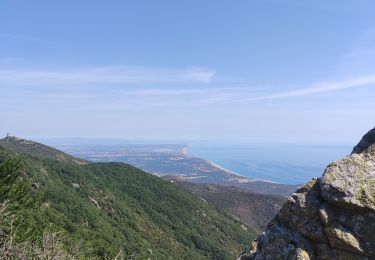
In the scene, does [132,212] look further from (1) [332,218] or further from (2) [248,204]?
(1) [332,218]

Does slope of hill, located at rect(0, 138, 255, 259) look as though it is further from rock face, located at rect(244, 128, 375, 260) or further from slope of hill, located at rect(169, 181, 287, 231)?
rock face, located at rect(244, 128, 375, 260)

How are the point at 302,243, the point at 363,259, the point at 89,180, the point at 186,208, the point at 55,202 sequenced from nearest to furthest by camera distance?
1. the point at 363,259
2. the point at 302,243
3. the point at 55,202
4. the point at 89,180
5. the point at 186,208

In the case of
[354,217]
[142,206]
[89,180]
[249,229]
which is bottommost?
[249,229]

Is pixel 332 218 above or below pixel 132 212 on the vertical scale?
above

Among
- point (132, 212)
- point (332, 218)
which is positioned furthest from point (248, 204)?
point (332, 218)

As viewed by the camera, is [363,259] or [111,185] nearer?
[363,259]

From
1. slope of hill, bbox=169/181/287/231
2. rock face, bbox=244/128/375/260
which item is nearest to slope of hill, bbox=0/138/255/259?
slope of hill, bbox=169/181/287/231

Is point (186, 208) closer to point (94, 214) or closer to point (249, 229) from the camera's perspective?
point (249, 229)

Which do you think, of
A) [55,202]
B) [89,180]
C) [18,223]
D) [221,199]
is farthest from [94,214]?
[221,199]
